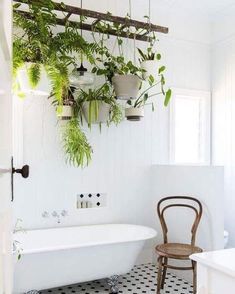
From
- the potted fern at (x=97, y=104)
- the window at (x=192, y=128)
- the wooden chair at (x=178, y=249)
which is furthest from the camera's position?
the window at (x=192, y=128)

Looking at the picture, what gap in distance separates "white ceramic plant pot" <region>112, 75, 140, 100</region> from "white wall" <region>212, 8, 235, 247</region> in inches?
65.7

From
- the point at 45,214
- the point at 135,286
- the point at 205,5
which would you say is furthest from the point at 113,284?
the point at 205,5

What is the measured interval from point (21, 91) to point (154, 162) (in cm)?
203

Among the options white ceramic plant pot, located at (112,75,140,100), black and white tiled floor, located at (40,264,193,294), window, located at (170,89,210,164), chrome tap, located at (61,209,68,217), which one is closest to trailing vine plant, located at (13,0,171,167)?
white ceramic plant pot, located at (112,75,140,100)

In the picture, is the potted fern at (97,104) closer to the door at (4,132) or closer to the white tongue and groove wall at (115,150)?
the white tongue and groove wall at (115,150)

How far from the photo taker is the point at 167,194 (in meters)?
3.78

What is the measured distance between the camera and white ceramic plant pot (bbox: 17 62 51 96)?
8.58 ft

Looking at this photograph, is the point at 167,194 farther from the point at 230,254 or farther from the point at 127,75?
the point at 230,254

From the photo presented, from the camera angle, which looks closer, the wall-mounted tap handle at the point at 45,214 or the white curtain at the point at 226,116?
the wall-mounted tap handle at the point at 45,214

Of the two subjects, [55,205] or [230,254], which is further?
[55,205]

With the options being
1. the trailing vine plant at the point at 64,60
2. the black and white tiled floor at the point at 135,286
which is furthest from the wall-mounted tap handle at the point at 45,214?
the black and white tiled floor at the point at 135,286

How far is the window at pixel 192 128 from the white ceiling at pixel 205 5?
1099 millimetres

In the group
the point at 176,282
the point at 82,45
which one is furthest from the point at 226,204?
the point at 82,45

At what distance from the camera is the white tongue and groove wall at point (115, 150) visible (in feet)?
11.0
